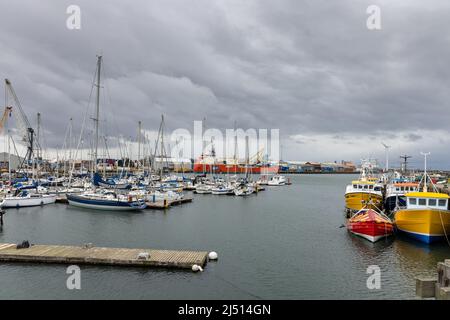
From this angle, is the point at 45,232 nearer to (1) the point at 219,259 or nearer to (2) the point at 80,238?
(2) the point at 80,238

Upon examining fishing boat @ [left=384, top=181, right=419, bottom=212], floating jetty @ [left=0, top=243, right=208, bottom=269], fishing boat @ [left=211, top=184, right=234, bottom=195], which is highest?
fishing boat @ [left=384, top=181, right=419, bottom=212]

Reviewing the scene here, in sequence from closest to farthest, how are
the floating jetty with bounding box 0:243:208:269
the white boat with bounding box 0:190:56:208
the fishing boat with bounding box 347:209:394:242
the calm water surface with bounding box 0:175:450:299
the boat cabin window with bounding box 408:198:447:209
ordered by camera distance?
the calm water surface with bounding box 0:175:450:299, the floating jetty with bounding box 0:243:208:269, the boat cabin window with bounding box 408:198:447:209, the fishing boat with bounding box 347:209:394:242, the white boat with bounding box 0:190:56:208

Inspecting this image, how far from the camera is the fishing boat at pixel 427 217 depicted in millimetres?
29141

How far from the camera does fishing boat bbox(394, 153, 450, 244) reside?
95.6 feet

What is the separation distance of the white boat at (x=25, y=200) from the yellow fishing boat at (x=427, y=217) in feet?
166

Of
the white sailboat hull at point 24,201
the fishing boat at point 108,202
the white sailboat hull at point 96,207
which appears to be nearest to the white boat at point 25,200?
the white sailboat hull at point 24,201

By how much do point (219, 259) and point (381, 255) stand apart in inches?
505

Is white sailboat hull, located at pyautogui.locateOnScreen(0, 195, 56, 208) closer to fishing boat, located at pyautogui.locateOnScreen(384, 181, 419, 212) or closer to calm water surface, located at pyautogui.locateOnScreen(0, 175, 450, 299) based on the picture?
calm water surface, located at pyautogui.locateOnScreen(0, 175, 450, 299)

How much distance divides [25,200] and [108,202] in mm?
14163

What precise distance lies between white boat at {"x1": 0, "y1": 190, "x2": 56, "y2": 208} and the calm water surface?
4259 mm

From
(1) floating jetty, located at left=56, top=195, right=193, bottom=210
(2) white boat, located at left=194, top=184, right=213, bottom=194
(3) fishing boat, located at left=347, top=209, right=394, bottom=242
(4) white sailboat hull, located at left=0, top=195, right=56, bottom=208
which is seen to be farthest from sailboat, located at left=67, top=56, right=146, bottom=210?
(3) fishing boat, located at left=347, top=209, right=394, bottom=242

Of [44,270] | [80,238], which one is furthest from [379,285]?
[80,238]

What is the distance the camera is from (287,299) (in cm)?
1841

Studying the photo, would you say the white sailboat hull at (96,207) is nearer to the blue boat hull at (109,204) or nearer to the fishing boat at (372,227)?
the blue boat hull at (109,204)
